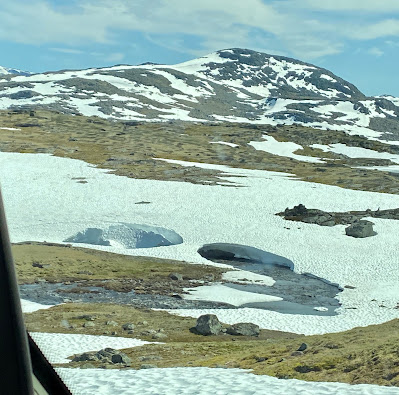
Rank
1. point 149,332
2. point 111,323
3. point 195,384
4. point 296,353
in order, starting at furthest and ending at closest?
point 111,323
point 149,332
point 296,353
point 195,384

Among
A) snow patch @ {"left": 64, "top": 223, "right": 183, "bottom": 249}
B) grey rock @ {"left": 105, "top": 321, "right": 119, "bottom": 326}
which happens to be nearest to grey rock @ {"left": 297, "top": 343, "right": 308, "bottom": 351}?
grey rock @ {"left": 105, "top": 321, "right": 119, "bottom": 326}

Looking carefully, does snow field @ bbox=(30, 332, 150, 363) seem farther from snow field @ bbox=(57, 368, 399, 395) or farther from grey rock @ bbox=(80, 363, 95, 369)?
snow field @ bbox=(57, 368, 399, 395)

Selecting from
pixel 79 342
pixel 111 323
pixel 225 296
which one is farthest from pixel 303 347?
pixel 225 296

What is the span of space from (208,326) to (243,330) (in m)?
1.87

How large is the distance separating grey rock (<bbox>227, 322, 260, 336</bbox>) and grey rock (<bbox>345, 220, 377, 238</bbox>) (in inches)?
1082

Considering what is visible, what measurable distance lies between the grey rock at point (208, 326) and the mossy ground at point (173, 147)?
157 ft

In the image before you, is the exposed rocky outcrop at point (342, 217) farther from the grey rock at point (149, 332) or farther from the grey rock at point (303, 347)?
the grey rock at point (303, 347)

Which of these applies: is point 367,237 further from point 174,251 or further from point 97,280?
point 97,280

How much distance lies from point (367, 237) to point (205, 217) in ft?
54.1

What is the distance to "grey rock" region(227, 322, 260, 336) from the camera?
93.2 feet

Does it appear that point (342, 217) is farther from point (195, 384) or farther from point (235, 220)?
point (195, 384)

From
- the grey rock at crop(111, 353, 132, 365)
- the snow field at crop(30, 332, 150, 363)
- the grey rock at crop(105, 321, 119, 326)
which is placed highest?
the grey rock at crop(111, 353, 132, 365)

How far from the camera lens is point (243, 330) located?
28.5 metres

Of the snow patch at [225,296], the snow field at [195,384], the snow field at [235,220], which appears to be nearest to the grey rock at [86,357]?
the snow field at [195,384]
